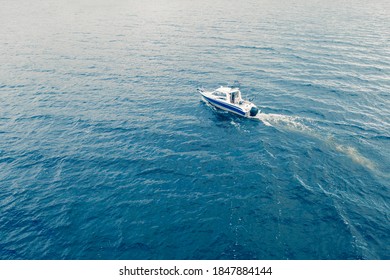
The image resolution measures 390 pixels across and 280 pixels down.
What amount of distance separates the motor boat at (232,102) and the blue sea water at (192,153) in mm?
2071

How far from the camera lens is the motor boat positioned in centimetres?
5116

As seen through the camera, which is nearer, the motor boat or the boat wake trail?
the boat wake trail

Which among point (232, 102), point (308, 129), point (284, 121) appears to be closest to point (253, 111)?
point (232, 102)

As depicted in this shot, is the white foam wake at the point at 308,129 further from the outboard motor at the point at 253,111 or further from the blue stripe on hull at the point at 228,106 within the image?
the blue stripe on hull at the point at 228,106

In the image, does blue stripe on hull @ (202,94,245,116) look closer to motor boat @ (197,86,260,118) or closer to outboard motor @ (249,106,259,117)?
motor boat @ (197,86,260,118)

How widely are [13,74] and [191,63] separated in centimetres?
5057

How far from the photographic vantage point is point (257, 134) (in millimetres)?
47000

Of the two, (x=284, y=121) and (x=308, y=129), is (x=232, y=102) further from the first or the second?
(x=308, y=129)

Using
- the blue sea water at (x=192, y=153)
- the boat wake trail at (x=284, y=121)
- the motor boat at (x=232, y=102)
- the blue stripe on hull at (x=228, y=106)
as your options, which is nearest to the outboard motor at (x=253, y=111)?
the motor boat at (x=232, y=102)

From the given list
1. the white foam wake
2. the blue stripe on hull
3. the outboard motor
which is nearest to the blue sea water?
the white foam wake

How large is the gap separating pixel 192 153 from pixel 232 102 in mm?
17926

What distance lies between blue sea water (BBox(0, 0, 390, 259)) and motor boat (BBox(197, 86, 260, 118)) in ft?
6.79

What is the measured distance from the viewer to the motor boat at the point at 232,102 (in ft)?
168
